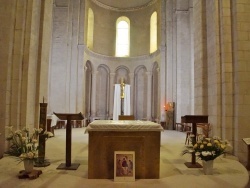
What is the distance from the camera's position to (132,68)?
19.8m

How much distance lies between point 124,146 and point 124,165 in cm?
36

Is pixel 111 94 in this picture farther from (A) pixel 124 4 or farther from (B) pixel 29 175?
(B) pixel 29 175

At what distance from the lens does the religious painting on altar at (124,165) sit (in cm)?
452

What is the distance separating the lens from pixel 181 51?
50.9 feet

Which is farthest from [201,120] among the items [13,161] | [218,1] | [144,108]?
[144,108]

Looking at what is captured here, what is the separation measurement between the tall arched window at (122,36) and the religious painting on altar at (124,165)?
1648 centimetres

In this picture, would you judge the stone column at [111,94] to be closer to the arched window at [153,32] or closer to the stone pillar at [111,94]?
the stone pillar at [111,94]

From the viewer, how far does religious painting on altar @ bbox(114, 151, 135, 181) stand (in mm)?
4520

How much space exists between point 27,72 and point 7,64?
566mm

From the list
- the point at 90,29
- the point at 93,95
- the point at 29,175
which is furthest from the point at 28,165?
the point at 90,29

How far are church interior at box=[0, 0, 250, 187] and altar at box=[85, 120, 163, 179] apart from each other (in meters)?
0.30

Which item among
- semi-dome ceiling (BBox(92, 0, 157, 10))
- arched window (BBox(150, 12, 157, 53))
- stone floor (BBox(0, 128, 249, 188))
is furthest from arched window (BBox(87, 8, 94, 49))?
stone floor (BBox(0, 128, 249, 188))

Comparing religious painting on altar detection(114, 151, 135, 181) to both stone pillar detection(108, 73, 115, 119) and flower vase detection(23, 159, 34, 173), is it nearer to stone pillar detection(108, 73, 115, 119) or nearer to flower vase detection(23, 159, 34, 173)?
flower vase detection(23, 159, 34, 173)

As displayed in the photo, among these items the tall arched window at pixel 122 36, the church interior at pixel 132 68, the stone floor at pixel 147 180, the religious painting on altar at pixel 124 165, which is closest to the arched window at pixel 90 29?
the church interior at pixel 132 68
